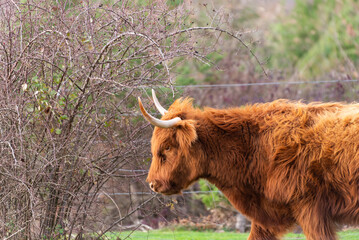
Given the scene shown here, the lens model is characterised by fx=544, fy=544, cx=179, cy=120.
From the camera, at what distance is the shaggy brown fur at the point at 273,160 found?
5441 millimetres

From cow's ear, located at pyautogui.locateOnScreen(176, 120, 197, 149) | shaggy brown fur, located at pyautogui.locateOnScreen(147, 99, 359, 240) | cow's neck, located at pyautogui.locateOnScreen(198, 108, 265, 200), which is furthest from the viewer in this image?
cow's neck, located at pyautogui.locateOnScreen(198, 108, 265, 200)

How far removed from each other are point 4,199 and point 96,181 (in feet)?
3.27

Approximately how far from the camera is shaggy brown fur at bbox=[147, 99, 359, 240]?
5.44 meters

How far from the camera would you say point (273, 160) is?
564 centimetres

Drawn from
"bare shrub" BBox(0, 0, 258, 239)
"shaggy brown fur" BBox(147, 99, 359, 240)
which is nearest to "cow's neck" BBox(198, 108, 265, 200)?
"shaggy brown fur" BBox(147, 99, 359, 240)

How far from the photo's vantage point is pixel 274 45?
22328mm

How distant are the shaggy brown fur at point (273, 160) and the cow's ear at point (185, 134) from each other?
1 cm

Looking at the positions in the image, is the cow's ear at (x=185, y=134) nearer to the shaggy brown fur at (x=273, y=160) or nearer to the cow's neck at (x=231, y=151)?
the shaggy brown fur at (x=273, y=160)

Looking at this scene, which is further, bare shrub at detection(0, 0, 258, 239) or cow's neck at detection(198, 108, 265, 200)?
cow's neck at detection(198, 108, 265, 200)

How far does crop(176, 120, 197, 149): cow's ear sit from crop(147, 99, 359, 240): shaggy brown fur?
10 mm

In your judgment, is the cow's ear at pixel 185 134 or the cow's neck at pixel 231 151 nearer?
the cow's ear at pixel 185 134

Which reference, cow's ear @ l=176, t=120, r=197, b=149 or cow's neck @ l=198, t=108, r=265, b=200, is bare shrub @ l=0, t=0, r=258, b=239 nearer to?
cow's ear @ l=176, t=120, r=197, b=149

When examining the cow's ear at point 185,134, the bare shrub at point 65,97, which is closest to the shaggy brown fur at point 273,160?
the cow's ear at point 185,134

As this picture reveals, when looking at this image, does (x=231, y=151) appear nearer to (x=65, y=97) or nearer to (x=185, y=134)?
(x=185, y=134)
